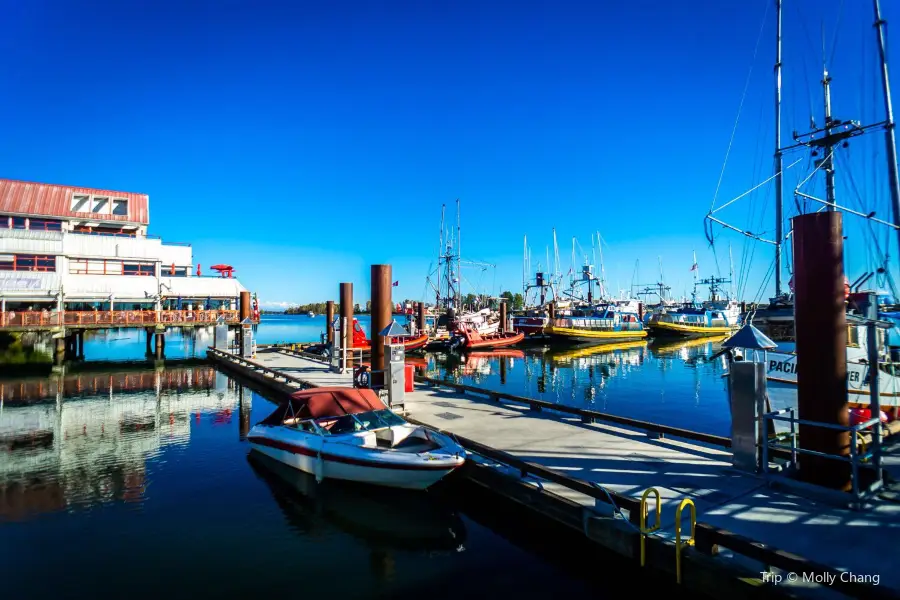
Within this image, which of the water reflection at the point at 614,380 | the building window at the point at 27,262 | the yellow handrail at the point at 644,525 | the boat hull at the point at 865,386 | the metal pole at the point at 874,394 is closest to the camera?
the yellow handrail at the point at 644,525

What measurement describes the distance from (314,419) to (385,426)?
6.28 ft

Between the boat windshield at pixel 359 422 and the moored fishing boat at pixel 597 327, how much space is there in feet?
185

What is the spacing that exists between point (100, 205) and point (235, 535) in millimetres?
52762

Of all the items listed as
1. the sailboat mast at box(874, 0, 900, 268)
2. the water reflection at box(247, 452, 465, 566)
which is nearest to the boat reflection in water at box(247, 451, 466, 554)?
the water reflection at box(247, 452, 465, 566)

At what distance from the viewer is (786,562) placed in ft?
18.1

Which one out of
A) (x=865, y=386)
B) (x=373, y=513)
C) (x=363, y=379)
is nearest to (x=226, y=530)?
(x=373, y=513)

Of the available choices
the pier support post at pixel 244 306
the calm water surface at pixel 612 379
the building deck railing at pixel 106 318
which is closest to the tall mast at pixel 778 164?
the calm water surface at pixel 612 379

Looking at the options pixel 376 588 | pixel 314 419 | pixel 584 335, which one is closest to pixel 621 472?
pixel 376 588

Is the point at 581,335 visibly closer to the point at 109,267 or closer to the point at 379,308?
the point at 379,308

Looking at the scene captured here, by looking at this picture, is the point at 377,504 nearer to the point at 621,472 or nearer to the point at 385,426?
the point at 385,426

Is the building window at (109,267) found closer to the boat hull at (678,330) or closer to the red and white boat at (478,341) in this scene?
the red and white boat at (478,341)

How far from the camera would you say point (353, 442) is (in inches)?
434

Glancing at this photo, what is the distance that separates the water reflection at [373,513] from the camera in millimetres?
9109

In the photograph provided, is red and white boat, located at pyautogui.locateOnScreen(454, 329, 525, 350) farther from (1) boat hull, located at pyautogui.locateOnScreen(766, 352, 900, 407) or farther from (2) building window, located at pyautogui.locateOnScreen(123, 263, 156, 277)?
(1) boat hull, located at pyautogui.locateOnScreen(766, 352, 900, 407)
